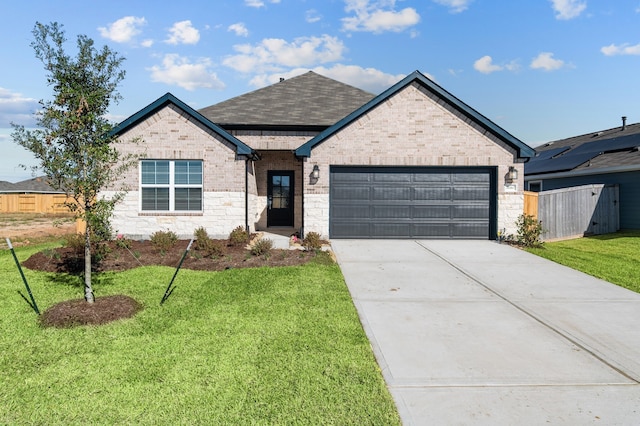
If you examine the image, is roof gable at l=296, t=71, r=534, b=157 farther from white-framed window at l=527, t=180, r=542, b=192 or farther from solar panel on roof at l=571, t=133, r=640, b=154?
white-framed window at l=527, t=180, r=542, b=192

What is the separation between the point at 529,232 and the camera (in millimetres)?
13406

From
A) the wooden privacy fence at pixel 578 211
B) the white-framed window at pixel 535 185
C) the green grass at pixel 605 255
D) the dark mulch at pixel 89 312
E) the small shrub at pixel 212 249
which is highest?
the white-framed window at pixel 535 185

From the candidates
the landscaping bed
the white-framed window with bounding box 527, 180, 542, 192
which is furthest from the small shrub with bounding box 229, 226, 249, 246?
the white-framed window with bounding box 527, 180, 542, 192

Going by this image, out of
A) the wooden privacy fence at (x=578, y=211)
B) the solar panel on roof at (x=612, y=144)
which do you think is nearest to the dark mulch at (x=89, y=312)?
the wooden privacy fence at (x=578, y=211)

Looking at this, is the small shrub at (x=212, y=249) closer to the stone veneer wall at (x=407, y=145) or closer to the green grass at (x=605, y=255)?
the stone veneer wall at (x=407, y=145)

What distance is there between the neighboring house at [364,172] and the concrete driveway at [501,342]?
4.57 metres

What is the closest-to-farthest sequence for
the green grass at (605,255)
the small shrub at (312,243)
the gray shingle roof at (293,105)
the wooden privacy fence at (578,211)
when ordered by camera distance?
the green grass at (605,255) < the small shrub at (312,243) < the wooden privacy fence at (578,211) < the gray shingle roof at (293,105)

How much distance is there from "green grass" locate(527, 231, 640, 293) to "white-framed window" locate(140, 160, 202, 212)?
11.5 meters

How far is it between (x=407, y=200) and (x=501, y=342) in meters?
9.37

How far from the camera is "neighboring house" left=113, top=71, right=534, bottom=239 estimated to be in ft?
45.4

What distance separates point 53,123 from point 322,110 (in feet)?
44.0

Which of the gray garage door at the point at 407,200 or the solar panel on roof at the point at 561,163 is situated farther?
the solar panel on roof at the point at 561,163

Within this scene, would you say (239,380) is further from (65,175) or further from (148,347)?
(65,175)

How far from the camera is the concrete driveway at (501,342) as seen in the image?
3.76 meters
